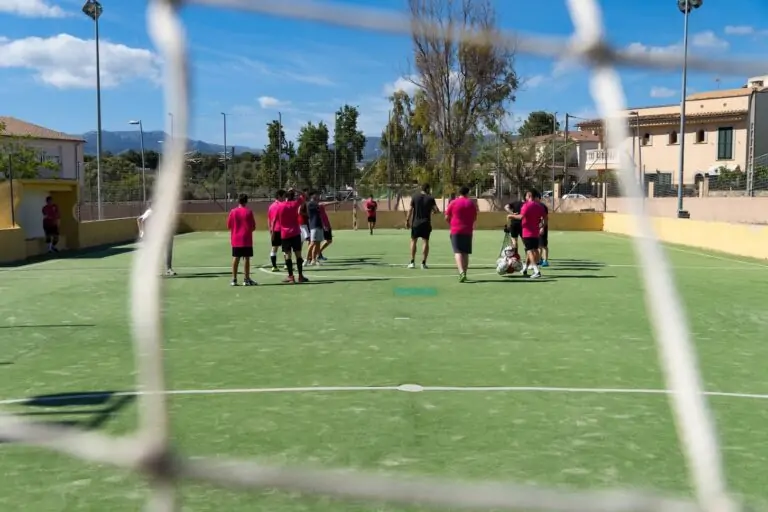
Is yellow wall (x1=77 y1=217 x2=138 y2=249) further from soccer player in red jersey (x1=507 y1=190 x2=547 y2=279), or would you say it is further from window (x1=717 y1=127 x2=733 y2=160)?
window (x1=717 y1=127 x2=733 y2=160)

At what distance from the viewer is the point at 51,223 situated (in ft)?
64.1

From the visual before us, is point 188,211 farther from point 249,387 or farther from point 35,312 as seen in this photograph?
point 249,387

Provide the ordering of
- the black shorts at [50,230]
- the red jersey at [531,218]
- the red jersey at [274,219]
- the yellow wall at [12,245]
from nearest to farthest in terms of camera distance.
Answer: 1. the red jersey at [531,218]
2. the red jersey at [274,219]
3. the yellow wall at [12,245]
4. the black shorts at [50,230]

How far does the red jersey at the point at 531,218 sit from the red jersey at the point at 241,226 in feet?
15.1

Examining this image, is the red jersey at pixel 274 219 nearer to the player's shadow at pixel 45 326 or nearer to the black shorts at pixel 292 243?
the black shorts at pixel 292 243

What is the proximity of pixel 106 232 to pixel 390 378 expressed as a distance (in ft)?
66.7

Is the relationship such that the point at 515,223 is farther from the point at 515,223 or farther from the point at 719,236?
the point at 719,236

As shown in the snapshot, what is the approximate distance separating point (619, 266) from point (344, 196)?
2020cm

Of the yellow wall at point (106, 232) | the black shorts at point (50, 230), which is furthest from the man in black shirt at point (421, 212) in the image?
the yellow wall at point (106, 232)

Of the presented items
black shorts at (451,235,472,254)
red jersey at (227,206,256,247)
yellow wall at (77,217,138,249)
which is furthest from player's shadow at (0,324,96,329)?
yellow wall at (77,217,138,249)

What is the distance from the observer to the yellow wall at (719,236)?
17.3 meters

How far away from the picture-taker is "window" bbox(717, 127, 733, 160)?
44.0 meters

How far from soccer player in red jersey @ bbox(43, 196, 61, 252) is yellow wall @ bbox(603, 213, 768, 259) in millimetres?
14387

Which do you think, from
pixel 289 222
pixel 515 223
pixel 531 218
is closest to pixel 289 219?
pixel 289 222
